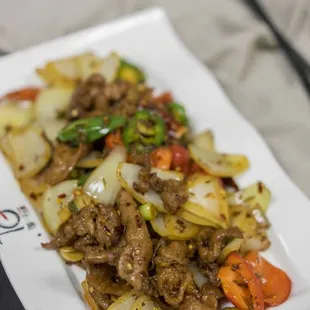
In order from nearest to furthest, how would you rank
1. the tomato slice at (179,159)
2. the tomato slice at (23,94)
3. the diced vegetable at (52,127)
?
the tomato slice at (179,159) < the diced vegetable at (52,127) < the tomato slice at (23,94)

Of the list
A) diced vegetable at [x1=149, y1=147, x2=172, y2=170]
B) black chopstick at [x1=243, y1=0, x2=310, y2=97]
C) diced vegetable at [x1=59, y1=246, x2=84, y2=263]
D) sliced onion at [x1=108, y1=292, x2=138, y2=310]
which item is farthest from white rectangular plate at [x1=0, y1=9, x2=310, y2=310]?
black chopstick at [x1=243, y1=0, x2=310, y2=97]

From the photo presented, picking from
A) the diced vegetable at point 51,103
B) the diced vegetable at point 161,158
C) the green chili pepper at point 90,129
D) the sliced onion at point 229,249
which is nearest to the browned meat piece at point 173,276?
the sliced onion at point 229,249

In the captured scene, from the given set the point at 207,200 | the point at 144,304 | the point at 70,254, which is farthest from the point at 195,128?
the point at 144,304

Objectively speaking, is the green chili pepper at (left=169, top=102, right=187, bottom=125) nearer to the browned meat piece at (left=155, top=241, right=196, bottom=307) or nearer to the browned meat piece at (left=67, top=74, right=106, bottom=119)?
the browned meat piece at (left=67, top=74, right=106, bottom=119)

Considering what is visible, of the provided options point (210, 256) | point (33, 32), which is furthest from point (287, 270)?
point (33, 32)

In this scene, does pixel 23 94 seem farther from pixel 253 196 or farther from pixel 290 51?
pixel 290 51

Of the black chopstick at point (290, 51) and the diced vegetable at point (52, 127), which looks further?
the black chopstick at point (290, 51)

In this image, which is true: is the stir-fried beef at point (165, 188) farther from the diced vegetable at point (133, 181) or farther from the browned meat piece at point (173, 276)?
the browned meat piece at point (173, 276)
